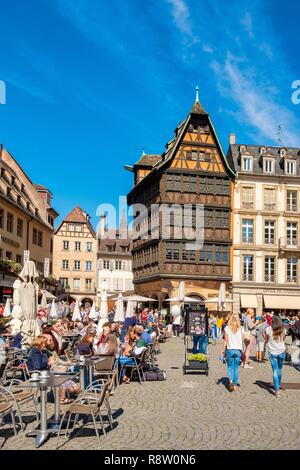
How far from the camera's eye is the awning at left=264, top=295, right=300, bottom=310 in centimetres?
4216

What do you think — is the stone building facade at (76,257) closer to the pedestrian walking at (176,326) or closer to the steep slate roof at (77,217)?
the steep slate roof at (77,217)

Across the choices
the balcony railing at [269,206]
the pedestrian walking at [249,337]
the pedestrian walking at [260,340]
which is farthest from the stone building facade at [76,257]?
the pedestrian walking at [260,340]

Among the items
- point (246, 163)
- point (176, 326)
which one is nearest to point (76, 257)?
point (246, 163)

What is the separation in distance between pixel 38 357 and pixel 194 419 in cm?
306

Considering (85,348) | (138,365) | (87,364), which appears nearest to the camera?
(87,364)

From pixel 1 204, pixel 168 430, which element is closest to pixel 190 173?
pixel 1 204

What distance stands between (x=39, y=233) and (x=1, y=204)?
12.9 m

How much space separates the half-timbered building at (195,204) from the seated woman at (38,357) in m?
31.2

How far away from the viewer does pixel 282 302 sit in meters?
42.4

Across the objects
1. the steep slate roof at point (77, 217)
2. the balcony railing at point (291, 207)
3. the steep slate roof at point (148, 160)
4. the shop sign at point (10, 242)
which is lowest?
the shop sign at point (10, 242)

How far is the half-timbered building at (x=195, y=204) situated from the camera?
135ft

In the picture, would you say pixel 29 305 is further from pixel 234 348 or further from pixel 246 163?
pixel 246 163

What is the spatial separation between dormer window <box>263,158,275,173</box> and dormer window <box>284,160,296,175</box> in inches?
45.4

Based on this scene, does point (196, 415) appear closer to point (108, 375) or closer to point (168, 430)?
point (168, 430)
